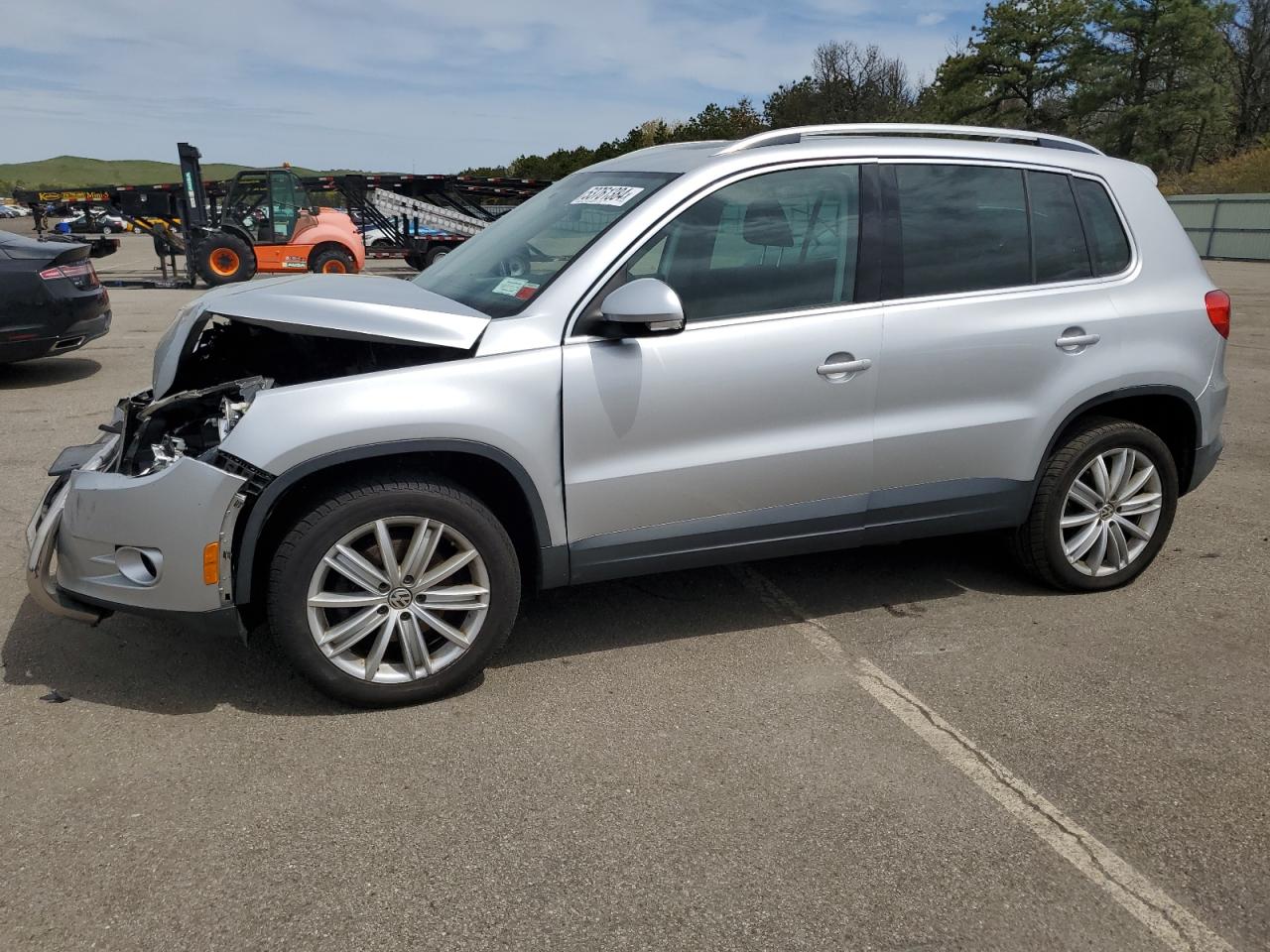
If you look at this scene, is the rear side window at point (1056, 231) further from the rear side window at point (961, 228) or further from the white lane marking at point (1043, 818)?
the white lane marking at point (1043, 818)

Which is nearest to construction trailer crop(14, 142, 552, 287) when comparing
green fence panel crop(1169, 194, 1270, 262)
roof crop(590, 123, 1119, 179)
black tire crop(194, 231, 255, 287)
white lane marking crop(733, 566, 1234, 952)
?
black tire crop(194, 231, 255, 287)

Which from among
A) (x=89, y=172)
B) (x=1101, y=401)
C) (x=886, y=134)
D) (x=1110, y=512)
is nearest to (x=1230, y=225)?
(x=1110, y=512)

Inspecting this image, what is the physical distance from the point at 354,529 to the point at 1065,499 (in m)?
2.85

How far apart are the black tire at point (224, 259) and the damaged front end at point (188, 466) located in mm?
16268

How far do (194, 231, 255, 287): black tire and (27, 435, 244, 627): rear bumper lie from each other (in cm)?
1673

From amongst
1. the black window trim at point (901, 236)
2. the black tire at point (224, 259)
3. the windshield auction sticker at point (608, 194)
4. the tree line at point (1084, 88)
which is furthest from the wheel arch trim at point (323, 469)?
the tree line at point (1084, 88)

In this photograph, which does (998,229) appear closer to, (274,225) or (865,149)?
(865,149)

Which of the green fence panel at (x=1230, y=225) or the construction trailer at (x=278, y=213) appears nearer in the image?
the construction trailer at (x=278, y=213)

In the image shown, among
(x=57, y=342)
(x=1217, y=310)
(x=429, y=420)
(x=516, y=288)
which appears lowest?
(x=57, y=342)

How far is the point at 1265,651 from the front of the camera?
391 centimetres

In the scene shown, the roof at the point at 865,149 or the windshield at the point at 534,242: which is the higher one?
the roof at the point at 865,149

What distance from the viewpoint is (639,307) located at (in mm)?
3340

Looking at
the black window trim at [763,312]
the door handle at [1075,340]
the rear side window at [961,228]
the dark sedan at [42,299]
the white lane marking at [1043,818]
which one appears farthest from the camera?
the dark sedan at [42,299]

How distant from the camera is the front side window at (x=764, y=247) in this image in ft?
11.9
